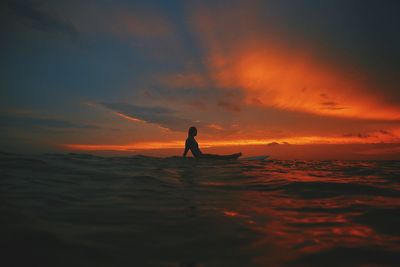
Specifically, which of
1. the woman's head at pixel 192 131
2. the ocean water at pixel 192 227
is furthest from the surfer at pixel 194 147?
the ocean water at pixel 192 227

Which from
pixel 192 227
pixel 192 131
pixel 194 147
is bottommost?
pixel 192 227

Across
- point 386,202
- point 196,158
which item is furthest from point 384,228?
point 196,158

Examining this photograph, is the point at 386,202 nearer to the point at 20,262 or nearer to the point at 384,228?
the point at 384,228

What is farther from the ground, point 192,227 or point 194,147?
point 194,147

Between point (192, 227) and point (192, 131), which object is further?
point (192, 131)

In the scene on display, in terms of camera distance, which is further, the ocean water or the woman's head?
the woman's head

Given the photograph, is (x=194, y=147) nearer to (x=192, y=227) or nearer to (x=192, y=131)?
(x=192, y=131)

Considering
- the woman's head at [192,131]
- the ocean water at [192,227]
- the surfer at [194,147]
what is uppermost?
the woman's head at [192,131]

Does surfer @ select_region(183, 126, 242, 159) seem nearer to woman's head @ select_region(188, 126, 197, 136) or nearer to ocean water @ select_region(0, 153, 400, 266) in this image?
woman's head @ select_region(188, 126, 197, 136)

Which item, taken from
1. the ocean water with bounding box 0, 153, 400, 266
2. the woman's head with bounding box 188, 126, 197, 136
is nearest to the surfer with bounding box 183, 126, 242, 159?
the woman's head with bounding box 188, 126, 197, 136

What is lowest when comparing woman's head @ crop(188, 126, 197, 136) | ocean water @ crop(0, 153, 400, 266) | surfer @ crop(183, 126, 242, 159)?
ocean water @ crop(0, 153, 400, 266)

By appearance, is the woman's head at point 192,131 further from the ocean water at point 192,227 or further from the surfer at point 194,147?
the ocean water at point 192,227

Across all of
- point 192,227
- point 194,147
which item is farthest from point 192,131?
point 192,227

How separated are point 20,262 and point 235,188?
193 inches
